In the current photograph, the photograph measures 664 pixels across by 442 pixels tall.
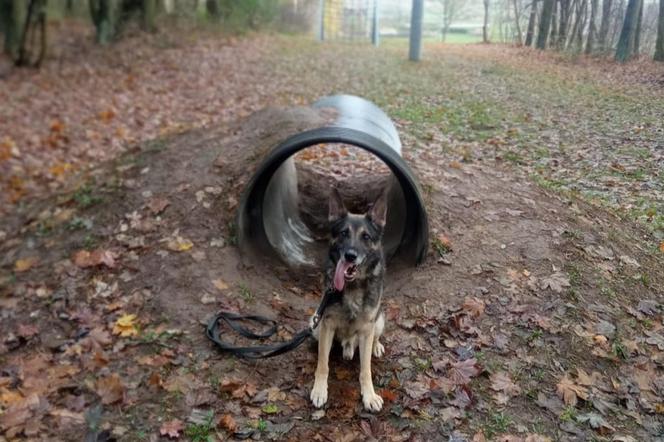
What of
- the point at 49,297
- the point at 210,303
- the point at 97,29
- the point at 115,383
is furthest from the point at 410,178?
the point at 97,29

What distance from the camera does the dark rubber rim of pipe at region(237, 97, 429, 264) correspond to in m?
6.04

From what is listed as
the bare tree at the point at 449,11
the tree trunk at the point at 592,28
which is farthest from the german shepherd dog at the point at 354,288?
the bare tree at the point at 449,11

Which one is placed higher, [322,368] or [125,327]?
[322,368]

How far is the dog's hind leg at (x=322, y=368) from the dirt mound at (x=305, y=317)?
0.36 feet

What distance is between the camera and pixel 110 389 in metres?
4.96

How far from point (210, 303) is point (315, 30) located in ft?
79.9

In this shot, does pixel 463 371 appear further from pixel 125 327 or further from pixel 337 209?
pixel 125 327

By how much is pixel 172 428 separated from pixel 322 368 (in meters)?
1.32

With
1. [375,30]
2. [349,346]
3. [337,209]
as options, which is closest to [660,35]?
[337,209]

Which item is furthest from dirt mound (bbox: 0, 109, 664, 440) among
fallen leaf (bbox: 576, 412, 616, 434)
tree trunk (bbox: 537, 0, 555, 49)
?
tree trunk (bbox: 537, 0, 555, 49)

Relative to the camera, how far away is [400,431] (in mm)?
4516

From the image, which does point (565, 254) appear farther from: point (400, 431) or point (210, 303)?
point (210, 303)

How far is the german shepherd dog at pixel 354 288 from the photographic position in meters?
4.62

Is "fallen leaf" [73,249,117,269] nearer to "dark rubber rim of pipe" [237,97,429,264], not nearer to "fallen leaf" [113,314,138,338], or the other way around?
"fallen leaf" [113,314,138,338]
